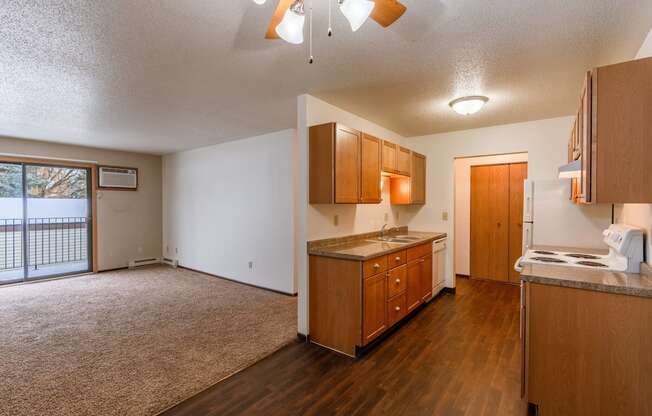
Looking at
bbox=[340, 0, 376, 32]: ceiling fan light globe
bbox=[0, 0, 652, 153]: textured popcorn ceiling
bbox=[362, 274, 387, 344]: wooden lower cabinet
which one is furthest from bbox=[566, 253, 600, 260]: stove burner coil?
bbox=[340, 0, 376, 32]: ceiling fan light globe

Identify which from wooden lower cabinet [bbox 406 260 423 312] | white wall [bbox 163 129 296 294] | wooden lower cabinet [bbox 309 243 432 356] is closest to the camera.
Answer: wooden lower cabinet [bbox 309 243 432 356]

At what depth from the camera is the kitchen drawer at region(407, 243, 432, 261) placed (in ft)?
11.8

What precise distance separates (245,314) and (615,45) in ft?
14.1

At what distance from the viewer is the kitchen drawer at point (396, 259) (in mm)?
3170

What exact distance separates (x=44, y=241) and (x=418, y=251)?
6793 millimetres

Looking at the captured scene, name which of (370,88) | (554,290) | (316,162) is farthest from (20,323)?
(554,290)

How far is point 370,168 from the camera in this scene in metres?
3.43

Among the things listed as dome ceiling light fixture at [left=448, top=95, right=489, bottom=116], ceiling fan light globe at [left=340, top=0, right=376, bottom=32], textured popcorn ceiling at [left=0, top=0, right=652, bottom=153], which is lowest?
ceiling fan light globe at [left=340, top=0, right=376, bottom=32]

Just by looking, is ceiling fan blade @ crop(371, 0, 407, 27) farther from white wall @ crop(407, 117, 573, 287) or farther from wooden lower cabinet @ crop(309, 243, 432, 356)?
white wall @ crop(407, 117, 573, 287)

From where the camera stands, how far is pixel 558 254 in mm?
2840

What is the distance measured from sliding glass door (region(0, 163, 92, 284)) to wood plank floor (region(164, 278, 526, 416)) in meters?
5.55

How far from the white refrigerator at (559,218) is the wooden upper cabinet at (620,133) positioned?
84.9 inches

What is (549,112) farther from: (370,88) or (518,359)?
(518,359)

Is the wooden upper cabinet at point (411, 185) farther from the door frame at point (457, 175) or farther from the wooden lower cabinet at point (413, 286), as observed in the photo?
the wooden lower cabinet at point (413, 286)
